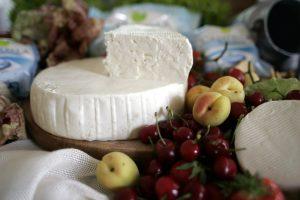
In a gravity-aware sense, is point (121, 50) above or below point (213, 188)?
above

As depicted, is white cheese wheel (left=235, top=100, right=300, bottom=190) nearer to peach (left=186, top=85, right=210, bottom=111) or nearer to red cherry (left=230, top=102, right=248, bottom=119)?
red cherry (left=230, top=102, right=248, bottom=119)

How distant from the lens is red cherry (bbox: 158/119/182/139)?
0.78 metres

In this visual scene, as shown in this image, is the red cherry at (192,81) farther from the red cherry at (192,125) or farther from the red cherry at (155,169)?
the red cherry at (155,169)

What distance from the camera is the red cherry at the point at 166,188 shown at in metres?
0.62

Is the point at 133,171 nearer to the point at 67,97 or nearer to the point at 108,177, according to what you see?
the point at 108,177

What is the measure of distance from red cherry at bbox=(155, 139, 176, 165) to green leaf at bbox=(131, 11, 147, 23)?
0.69 metres

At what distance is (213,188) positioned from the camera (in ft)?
2.04

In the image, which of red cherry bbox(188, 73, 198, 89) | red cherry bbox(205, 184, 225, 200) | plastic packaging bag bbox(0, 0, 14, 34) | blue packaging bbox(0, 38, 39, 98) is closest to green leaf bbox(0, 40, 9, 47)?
blue packaging bbox(0, 38, 39, 98)

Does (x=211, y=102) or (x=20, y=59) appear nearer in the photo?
(x=211, y=102)

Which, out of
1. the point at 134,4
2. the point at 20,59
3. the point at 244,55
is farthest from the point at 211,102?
the point at 134,4

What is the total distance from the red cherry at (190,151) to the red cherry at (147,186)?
72 millimetres

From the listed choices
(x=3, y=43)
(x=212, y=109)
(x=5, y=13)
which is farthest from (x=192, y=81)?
(x=5, y=13)

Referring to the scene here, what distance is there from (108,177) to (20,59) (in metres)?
0.56

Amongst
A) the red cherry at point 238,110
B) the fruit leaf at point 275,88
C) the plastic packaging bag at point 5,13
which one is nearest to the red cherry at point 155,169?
the red cherry at point 238,110
